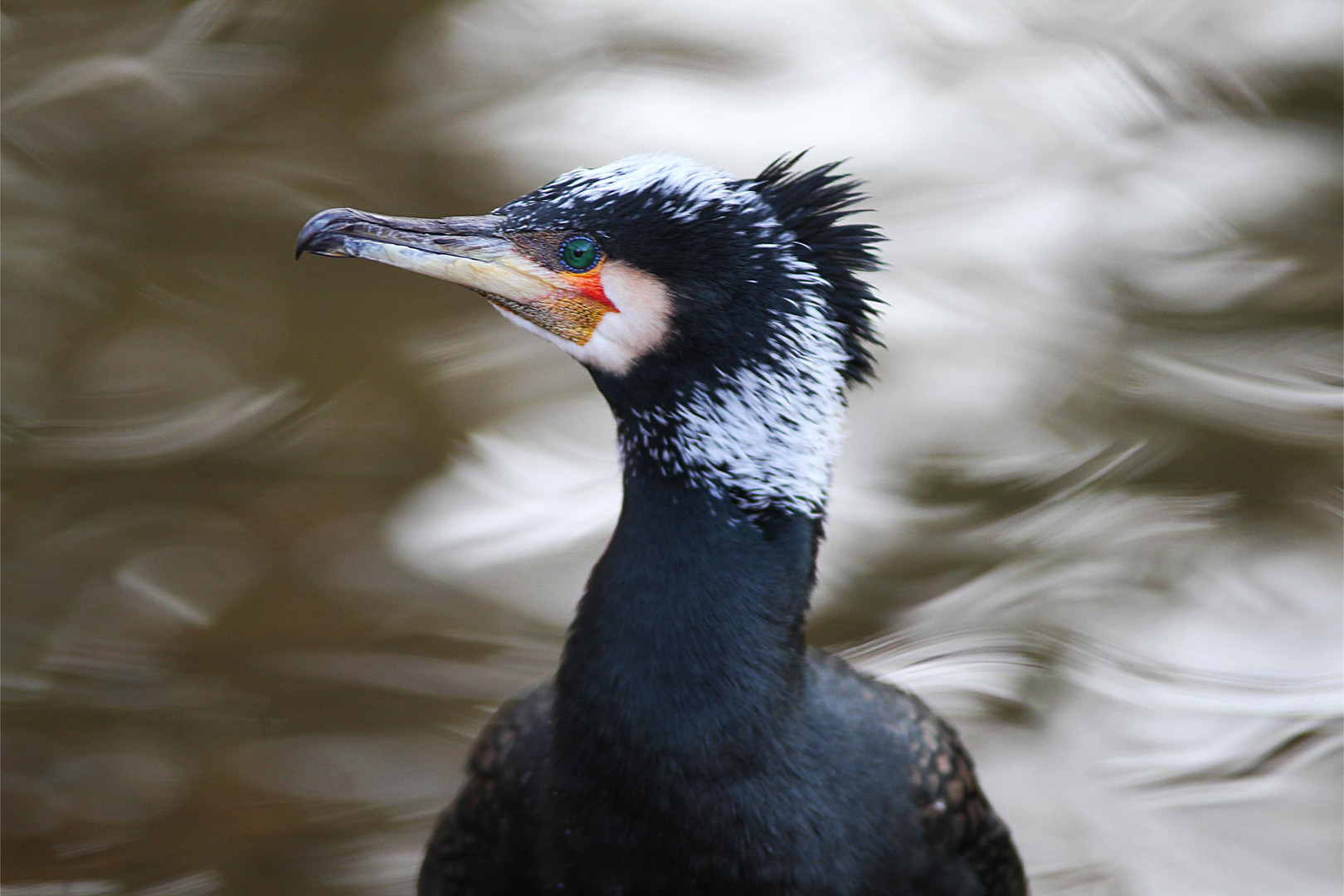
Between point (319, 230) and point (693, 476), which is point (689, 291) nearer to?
point (693, 476)

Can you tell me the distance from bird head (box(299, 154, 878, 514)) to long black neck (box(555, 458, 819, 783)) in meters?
0.06

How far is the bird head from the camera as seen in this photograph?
96.3 inches

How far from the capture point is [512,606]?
14.2ft

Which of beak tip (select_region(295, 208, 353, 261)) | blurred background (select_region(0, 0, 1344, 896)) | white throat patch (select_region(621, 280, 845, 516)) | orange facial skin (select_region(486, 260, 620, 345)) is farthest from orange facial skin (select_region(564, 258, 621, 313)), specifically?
blurred background (select_region(0, 0, 1344, 896))

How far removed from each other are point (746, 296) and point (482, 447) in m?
2.48

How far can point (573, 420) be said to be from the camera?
492cm

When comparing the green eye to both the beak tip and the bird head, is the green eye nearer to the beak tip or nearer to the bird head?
the bird head

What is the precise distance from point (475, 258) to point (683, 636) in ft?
2.42

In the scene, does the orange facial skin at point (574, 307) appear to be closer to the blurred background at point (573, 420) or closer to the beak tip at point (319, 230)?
the beak tip at point (319, 230)

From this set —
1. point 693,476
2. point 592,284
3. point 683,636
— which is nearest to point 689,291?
point 592,284

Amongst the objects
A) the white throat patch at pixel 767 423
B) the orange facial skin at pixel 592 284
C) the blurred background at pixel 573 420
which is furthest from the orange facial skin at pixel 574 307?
the blurred background at pixel 573 420

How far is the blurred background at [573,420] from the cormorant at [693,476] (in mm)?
1321

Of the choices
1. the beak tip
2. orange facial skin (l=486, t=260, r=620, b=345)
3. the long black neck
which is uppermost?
the beak tip

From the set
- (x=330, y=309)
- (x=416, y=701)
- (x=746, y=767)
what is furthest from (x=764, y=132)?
(x=746, y=767)
